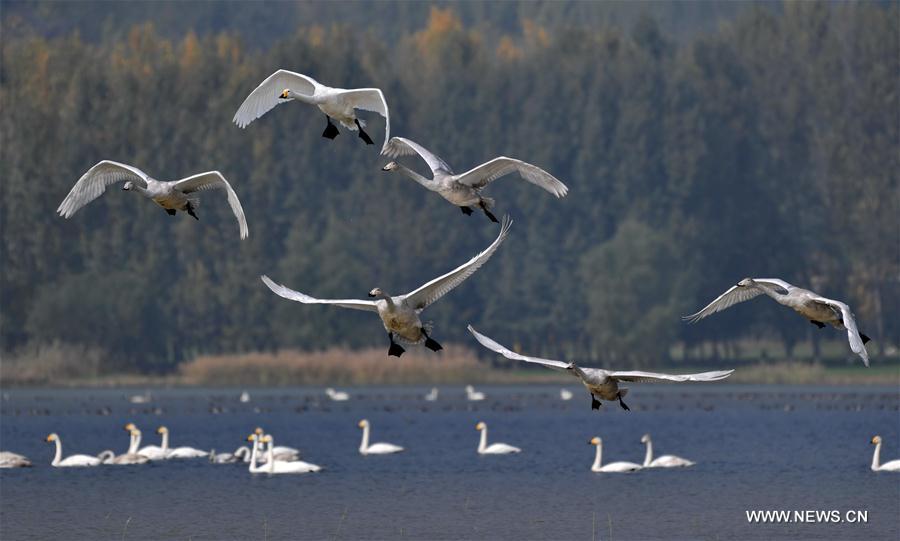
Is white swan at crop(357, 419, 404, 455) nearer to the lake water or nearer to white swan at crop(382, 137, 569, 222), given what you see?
the lake water

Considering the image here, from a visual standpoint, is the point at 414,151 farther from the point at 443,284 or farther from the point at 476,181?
the point at 443,284

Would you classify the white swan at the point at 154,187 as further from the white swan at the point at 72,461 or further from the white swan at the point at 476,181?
the white swan at the point at 72,461

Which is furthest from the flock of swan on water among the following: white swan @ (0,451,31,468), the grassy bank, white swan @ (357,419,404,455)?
the grassy bank

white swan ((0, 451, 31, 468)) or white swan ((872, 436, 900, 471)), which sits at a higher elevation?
white swan ((0, 451, 31, 468))

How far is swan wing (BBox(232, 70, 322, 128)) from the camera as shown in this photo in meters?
26.4

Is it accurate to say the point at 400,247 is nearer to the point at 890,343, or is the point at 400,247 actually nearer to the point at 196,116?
the point at 196,116

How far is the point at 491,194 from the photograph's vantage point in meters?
94.8

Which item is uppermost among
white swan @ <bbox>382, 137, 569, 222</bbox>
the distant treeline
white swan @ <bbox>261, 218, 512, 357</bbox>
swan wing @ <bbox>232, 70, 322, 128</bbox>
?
the distant treeline

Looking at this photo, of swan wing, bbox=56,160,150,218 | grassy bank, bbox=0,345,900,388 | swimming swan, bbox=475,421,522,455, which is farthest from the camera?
grassy bank, bbox=0,345,900,388

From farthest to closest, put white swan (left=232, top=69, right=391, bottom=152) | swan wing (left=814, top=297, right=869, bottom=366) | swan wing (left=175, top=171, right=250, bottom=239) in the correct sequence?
white swan (left=232, top=69, right=391, bottom=152), swan wing (left=175, top=171, right=250, bottom=239), swan wing (left=814, top=297, right=869, bottom=366)

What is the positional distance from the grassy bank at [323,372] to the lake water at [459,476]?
714cm

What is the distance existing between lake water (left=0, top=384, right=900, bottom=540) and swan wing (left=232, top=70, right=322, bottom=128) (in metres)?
8.08

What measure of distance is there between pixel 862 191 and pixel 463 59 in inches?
902

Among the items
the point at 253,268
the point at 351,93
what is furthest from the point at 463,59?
the point at 351,93
